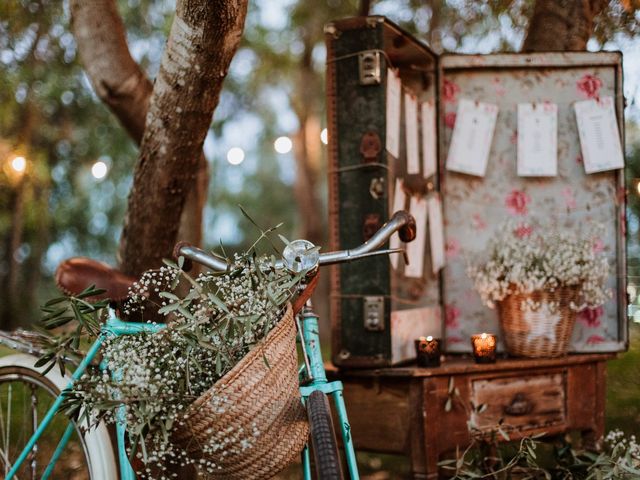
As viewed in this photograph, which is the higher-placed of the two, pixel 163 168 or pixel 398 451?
pixel 163 168

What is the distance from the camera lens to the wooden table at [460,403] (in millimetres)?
2971

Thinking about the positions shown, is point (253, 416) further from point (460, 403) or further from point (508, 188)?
point (508, 188)

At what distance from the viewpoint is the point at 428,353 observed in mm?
3059

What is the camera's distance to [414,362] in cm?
332

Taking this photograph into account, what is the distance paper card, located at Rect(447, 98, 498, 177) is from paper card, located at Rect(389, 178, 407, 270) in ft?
1.80

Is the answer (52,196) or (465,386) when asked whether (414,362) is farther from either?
(52,196)

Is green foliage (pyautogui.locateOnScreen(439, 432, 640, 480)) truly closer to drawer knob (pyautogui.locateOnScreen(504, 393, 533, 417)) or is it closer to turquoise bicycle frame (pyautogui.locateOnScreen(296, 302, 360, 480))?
drawer knob (pyautogui.locateOnScreen(504, 393, 533, 417))

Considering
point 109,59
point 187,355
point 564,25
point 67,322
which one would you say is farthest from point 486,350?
point 109,59

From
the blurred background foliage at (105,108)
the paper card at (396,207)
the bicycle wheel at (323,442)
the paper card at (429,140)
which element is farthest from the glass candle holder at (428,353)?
the blurred background foliage at (105,108)

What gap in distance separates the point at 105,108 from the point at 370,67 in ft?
25.9

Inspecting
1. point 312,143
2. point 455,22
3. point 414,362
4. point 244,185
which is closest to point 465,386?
point 414,362

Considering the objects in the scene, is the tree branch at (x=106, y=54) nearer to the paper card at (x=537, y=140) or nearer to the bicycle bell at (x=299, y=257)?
the paper card at (x=537, y=140)

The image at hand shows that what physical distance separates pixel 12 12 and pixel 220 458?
5119 millimetres

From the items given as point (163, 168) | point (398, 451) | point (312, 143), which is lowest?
point (398, 451)
